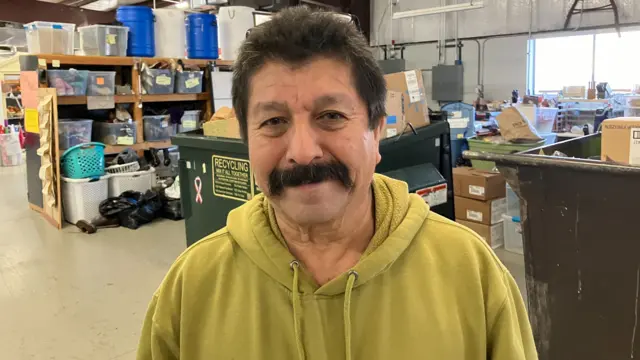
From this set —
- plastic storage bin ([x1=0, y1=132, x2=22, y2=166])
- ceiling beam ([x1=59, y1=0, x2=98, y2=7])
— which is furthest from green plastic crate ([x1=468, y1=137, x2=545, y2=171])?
ceiling beam ([x1=59, y1=0, x2=98, y2=7])

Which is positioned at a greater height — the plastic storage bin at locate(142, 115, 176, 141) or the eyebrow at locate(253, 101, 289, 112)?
the eyebrow at locate(253, 101, 289, 112)

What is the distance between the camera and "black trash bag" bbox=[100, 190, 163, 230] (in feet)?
17.5

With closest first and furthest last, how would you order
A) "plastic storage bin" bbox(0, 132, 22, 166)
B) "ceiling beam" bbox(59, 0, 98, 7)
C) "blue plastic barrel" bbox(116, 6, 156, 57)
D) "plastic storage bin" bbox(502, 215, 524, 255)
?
"plastic storage bin" bbox(502, 215, 524, 255)
"blue plastic barrel" bbox(116, 6, 156, 57)
"plastic storage bin" bbox(0, 132, 22, 166)
"ceiling beam" bbox(59, 0, 98, 7)

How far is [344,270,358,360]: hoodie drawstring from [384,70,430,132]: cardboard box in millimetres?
2139

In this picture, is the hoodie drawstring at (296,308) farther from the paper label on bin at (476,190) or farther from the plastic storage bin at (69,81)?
the plastic storage bin at (69,81)

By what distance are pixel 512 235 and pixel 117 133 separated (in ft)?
12.9

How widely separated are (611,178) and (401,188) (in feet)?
3.72

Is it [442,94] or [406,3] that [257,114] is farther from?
[406,3]

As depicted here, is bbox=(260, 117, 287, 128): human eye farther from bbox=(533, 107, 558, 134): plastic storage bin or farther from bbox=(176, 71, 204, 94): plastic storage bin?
bbox=(533, 107, 558, 134): plastic storage bin

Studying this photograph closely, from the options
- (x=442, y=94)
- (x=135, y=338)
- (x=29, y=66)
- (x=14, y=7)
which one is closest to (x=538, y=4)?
(x=442, y=94)

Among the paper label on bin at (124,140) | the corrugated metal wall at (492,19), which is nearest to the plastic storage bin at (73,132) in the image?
the paper label on bin at (124,140)

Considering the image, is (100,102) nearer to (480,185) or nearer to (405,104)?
(405,104)

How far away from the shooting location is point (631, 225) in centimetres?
192

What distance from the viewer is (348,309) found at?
3.27ft
